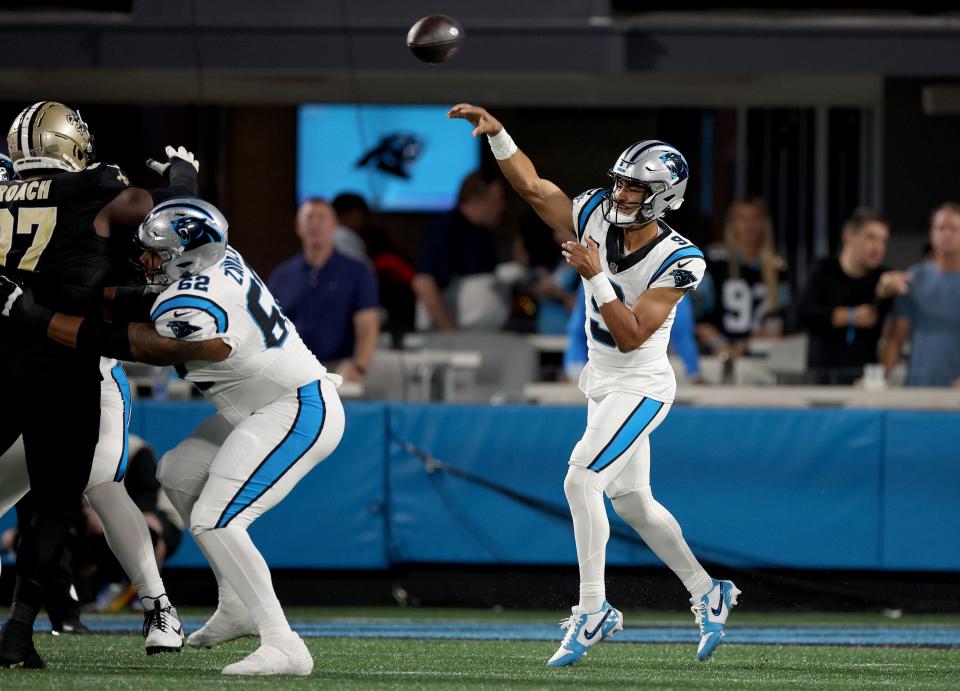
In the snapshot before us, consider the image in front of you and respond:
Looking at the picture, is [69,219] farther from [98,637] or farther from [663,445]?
[663,445]

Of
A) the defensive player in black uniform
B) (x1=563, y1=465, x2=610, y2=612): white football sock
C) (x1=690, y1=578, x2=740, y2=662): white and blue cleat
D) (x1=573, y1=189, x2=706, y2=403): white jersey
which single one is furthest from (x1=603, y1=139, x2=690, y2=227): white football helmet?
the defensive player in black uniform

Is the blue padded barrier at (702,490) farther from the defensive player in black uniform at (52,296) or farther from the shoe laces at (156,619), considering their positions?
the defensive player in black uniform at (52,296)

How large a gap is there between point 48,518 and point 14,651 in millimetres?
462

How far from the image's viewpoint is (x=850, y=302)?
9.09m

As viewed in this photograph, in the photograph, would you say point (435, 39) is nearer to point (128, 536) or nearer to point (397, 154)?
point (128, 536)

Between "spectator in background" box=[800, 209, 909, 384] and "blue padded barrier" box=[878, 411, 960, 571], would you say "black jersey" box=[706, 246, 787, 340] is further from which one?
"blue padded barrier" box=[878, 411, 960, 571]

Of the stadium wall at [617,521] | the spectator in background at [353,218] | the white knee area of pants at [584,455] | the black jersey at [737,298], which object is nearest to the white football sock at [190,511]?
the white knee area of pants at [584,455]

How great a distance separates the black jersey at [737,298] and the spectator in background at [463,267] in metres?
1.43

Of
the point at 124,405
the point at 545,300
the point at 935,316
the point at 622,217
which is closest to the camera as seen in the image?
the point at 622,217

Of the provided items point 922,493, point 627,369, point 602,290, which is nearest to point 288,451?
point 602,290

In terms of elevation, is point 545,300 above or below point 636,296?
above

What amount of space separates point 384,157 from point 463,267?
421cm

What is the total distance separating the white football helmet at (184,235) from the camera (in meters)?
5.24

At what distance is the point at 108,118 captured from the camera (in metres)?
13.9
